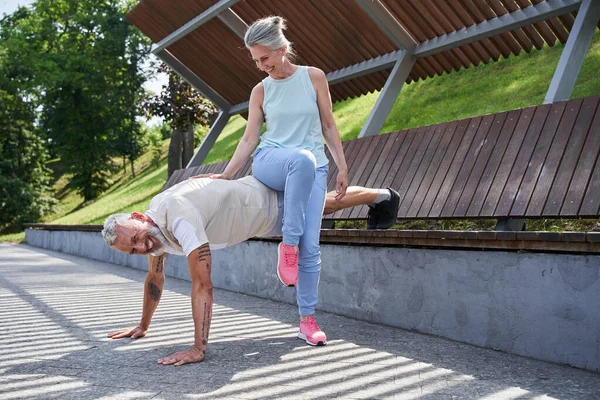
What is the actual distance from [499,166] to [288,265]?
1996mm

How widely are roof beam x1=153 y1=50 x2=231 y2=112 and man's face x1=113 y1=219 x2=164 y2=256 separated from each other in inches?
329

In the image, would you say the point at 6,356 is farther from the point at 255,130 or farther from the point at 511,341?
the point at 511,341

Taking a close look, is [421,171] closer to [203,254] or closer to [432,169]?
[432,169]

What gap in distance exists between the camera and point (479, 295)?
446 centimetres

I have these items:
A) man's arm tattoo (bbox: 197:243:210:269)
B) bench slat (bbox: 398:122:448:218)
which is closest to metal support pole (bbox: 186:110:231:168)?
bench slat (bbox: 398:122:448:218)

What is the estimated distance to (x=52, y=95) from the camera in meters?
39.9

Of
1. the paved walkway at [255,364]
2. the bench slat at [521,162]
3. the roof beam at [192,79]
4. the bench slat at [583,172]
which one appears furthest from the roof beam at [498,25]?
the roof beam at [192,79]

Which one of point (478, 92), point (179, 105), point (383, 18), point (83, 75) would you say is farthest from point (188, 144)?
point (383, 18)

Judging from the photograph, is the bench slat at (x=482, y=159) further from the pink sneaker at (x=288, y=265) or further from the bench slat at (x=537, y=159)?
the pink sneaker at (x=288, y=265)

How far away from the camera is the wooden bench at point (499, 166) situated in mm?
4684

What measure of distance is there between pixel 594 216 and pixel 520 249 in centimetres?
55

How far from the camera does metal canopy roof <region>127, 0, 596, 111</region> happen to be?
23.8 ft

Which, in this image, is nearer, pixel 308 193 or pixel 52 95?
pixel 308 193

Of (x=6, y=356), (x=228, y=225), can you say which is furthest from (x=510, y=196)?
(x=6, y=356)
